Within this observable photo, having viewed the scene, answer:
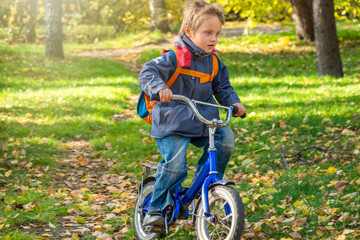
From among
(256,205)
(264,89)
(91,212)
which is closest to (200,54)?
(256,205)

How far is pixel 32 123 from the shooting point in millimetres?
8078

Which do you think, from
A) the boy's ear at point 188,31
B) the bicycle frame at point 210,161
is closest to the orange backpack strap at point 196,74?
the boy's ear at point 188,31

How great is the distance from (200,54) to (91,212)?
2357mm

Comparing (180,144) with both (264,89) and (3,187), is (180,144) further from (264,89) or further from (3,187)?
(264,89)

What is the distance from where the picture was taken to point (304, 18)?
14883 millimetres

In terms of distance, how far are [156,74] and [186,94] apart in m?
0.33

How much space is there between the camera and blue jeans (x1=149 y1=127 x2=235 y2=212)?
329 cm

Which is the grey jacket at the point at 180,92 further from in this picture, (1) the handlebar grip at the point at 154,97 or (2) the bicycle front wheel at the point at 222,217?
(2) the bicycle front wheel at the point at 222,217

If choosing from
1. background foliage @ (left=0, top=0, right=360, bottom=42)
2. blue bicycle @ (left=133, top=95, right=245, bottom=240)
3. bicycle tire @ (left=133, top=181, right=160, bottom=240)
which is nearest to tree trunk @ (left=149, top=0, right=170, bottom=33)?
background foliage @ (left=0, top=0, right=360, bottom=42)

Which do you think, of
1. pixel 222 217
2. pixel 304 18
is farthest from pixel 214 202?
pixel 304 18

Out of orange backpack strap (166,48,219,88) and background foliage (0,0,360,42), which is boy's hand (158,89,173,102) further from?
background foliage (0,0,360,42)

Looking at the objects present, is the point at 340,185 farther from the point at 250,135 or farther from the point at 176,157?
the point at 250,135

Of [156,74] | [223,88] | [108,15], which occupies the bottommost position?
[223,88]

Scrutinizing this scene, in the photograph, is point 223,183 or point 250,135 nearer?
point 223,183
